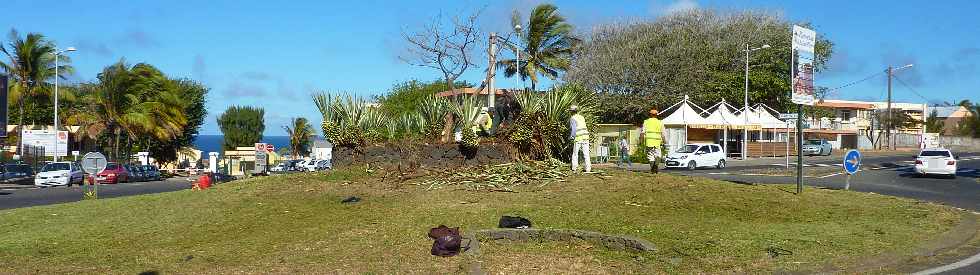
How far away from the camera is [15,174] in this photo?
4097 centimetres

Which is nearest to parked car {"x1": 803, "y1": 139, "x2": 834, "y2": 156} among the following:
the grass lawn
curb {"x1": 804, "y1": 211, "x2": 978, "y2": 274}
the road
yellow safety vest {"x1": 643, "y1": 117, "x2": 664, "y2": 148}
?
the road

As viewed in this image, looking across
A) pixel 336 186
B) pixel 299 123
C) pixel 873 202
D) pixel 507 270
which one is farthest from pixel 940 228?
pixel 299 123

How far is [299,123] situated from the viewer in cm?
7419

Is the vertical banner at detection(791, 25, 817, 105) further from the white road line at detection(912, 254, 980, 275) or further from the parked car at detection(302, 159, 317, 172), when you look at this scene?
the parked car at detection(302, 159, 317, 172)

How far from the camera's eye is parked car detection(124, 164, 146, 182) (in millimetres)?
45144

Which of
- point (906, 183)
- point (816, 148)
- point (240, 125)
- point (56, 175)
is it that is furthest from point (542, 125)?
point (240, 125)

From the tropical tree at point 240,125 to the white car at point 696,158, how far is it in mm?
65322

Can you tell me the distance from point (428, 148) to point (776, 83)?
1763 inches

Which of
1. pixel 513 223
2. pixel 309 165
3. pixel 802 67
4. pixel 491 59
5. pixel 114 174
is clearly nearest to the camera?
pixel 513 223

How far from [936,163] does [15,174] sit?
132 feet

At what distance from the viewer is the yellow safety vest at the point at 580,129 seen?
14898 mm

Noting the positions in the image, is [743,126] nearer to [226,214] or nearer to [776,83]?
[776,83]

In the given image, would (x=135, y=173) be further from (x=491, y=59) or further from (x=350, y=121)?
(x=350, y=121)

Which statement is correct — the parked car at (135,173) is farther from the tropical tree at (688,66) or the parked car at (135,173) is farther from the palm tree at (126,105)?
the tropical tree at (688,66)
